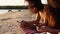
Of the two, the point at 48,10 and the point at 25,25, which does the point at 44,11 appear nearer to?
→ the point at 48,10

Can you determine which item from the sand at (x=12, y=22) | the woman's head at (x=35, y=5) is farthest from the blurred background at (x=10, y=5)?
the woman's head at (x=35, y=5)

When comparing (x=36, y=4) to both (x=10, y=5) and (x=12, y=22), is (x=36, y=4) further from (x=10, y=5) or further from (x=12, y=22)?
(x=10, y=5)

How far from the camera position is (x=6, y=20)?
1242 millimetres

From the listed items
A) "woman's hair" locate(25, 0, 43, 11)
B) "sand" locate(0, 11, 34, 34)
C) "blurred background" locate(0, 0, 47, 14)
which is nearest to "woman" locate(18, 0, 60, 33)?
"woman's hair" locate(25, 0, 43, 11)

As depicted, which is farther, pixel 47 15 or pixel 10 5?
pixel 10 5

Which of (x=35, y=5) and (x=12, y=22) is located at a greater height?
(x=35, y=5)

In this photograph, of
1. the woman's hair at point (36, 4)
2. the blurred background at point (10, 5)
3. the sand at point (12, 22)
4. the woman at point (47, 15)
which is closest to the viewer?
the woman at point (47, 15)

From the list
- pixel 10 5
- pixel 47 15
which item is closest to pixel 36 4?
pixel 47 15

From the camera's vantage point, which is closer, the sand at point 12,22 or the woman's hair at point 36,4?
the woman's hair at point 36,4

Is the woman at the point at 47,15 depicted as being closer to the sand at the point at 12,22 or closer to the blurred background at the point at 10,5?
the sand at the point at 12,22

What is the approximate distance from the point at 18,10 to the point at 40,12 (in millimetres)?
650

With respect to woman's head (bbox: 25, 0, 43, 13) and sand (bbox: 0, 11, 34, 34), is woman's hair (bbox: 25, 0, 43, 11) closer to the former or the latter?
woman's head (bbox: 25, 0, 43, 13)

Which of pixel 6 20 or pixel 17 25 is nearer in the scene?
pixel 17 25

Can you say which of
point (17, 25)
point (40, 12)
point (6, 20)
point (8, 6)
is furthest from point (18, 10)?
point (40, 12)
